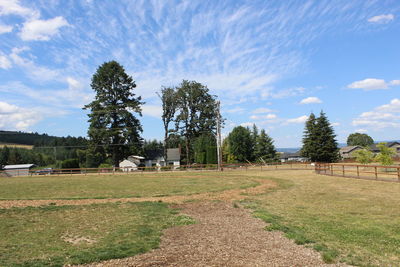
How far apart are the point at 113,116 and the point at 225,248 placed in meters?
51.7

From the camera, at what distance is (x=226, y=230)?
8.75m

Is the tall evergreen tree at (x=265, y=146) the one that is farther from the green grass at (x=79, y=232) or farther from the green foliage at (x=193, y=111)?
the green grass at (x=79, y=232)

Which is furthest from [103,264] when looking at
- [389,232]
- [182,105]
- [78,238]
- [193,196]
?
[182,105]

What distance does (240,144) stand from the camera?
206ft

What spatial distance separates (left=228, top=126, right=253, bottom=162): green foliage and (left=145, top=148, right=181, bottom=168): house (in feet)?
42.4

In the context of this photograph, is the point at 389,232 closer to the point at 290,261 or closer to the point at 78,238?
the point at 290,261

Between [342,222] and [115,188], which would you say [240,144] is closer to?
[115,188]

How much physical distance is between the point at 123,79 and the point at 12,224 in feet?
167

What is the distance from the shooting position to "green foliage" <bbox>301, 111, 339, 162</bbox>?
59.2 m

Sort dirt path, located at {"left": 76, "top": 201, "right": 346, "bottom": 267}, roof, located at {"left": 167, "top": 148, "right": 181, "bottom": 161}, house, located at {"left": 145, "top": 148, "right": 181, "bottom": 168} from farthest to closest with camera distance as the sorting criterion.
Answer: roof, located at {"left": 167, "top": 148, "right": 181, "bottom": 161}
house, located at {"left": 145, "top": 148, "right": 181, "bottom": 168}
dirt path, located at {"left": 76, "top": 201, "right": 346, "bottom": 267}

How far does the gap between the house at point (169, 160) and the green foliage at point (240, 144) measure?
1292 centimetres

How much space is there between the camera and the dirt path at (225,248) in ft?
19.0

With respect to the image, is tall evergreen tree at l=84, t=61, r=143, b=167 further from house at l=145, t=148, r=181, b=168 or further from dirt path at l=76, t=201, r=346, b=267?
dirt path at l=76, t=201, r=346, b=267

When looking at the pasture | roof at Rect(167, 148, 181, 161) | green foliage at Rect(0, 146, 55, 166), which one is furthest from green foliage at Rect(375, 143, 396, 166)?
green foliage at Rect(0, 146, 55, 166)
